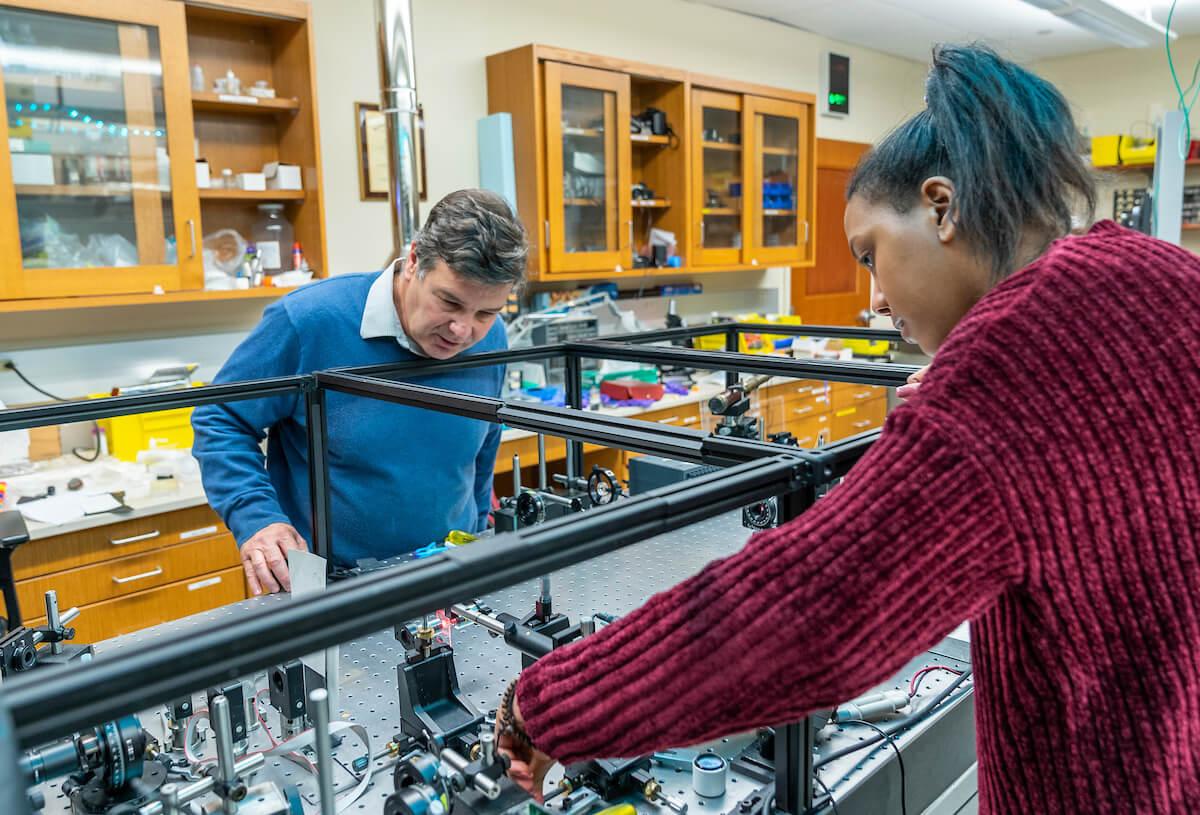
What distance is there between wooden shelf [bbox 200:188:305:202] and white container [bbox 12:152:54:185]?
0.41m

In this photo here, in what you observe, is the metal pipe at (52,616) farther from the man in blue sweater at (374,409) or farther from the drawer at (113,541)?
the drawer at (113,541)

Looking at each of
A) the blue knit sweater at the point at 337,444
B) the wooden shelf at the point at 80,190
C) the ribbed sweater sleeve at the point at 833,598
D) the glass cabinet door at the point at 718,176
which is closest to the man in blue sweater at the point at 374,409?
the blue knit sweater at the point at 337,444

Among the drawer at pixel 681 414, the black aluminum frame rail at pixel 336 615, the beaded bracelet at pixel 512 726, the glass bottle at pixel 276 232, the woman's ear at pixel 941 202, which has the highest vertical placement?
the glass bottle at pixel 276 232

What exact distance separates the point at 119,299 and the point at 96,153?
0.42 metres

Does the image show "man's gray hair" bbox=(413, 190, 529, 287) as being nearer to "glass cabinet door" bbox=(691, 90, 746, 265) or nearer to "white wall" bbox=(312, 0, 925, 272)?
"white wall" bbox=(312, 0, 925, 272)

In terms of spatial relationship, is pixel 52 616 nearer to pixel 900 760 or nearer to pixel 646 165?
pixel 900 760

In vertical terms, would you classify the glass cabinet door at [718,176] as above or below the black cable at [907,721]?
above

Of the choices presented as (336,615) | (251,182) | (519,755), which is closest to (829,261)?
(251,182)

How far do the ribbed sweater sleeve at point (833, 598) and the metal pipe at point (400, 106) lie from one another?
1.83 m

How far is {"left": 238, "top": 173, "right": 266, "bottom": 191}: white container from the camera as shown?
2.81 metres

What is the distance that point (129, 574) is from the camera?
2322 mm

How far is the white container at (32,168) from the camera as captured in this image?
2322 mm

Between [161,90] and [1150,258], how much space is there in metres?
2.65

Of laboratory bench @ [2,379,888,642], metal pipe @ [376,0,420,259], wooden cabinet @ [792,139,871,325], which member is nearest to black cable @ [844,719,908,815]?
laboratory bench @ [2,379,888,642]
